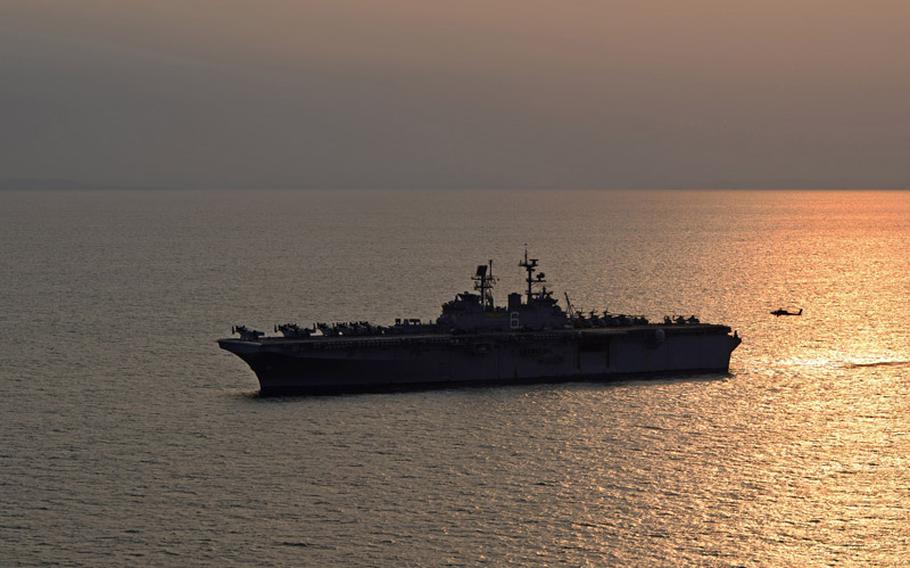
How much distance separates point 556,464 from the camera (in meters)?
48.2

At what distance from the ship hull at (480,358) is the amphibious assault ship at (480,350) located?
49mm

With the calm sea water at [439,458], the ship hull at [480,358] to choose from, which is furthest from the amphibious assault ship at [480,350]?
the calm sea water at [439,458]

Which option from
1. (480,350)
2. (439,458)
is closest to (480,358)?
(480,350)

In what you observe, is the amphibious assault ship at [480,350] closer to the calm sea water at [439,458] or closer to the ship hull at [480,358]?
the ship hull at [480,358]

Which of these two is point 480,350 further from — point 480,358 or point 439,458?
point 439,458

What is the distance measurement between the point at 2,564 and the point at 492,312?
34903 mm

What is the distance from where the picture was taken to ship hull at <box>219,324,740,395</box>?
2414 inches

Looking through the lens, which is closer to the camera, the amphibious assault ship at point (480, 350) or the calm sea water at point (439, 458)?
the calm sea water at point (439, 458)

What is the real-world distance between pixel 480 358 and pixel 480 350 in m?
0.61

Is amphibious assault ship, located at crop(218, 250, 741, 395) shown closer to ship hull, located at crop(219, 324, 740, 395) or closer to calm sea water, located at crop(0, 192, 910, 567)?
ship hull, located at crop(219, 324, 740, 395)

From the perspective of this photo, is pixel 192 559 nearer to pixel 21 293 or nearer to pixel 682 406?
pixel 682 406

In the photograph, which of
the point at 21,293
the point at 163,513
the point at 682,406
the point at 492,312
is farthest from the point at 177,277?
the point at 163,513

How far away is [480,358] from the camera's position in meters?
64.8

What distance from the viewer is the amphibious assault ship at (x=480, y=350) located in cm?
6156
